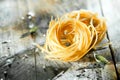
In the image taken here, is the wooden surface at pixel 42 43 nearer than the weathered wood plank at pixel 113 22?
Yes

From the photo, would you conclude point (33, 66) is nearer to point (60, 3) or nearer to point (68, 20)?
point (68, 20)

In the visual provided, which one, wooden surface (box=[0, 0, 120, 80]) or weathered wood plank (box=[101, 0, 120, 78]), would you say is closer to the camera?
wooden surface (box=[0, 0, 120, 80])

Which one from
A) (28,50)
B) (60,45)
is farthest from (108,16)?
(28,50)

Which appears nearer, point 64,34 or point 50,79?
point 50,79
